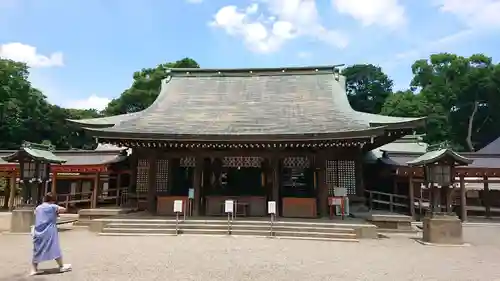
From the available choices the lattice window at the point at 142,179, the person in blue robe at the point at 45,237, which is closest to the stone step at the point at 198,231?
the lattice window at the point at 142,179

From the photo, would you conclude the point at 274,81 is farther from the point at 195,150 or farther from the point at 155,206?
the point at 155,206

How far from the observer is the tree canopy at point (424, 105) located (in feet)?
126

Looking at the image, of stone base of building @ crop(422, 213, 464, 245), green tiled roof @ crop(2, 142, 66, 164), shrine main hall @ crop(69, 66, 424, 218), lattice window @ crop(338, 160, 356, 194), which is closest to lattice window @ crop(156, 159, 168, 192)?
shrine main hall @ crop(69, 66, 424, 218)

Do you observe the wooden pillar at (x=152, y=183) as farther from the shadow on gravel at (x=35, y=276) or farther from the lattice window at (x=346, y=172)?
the lattice window at (x=346, y=172)

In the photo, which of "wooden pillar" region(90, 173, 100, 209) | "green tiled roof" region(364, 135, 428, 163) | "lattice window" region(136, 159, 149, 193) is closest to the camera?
"lattice window" region(136, 159, 149, 193)

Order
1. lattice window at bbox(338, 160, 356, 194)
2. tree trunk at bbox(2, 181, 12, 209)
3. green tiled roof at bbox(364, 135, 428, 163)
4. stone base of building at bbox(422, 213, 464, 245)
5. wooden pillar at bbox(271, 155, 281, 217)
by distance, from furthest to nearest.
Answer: tree trunk at bbox(2, 181, 12, 209) < green tiled roof at bbox(364, 135, 428, 163) < lattice window at bbox(338, 160, 356, 194) < wooden pillar at bbox(271, 155, 281, 217) < stone base of building at bbox(422, 213, 464, 245)

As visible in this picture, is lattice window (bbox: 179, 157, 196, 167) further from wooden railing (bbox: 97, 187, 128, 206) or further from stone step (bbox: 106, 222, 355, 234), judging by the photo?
wooden railing (bbox: 97, 187, 128, 206)

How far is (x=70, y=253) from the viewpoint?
27.3 ft

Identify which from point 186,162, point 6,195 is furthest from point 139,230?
point 6,195

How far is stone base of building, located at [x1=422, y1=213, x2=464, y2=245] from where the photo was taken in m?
10.1

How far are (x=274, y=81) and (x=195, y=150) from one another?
689 centimetres

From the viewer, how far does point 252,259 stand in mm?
7789

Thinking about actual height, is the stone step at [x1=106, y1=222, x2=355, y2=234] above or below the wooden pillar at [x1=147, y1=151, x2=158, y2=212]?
below

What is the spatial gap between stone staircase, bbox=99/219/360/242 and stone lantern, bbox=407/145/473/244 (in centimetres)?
208
